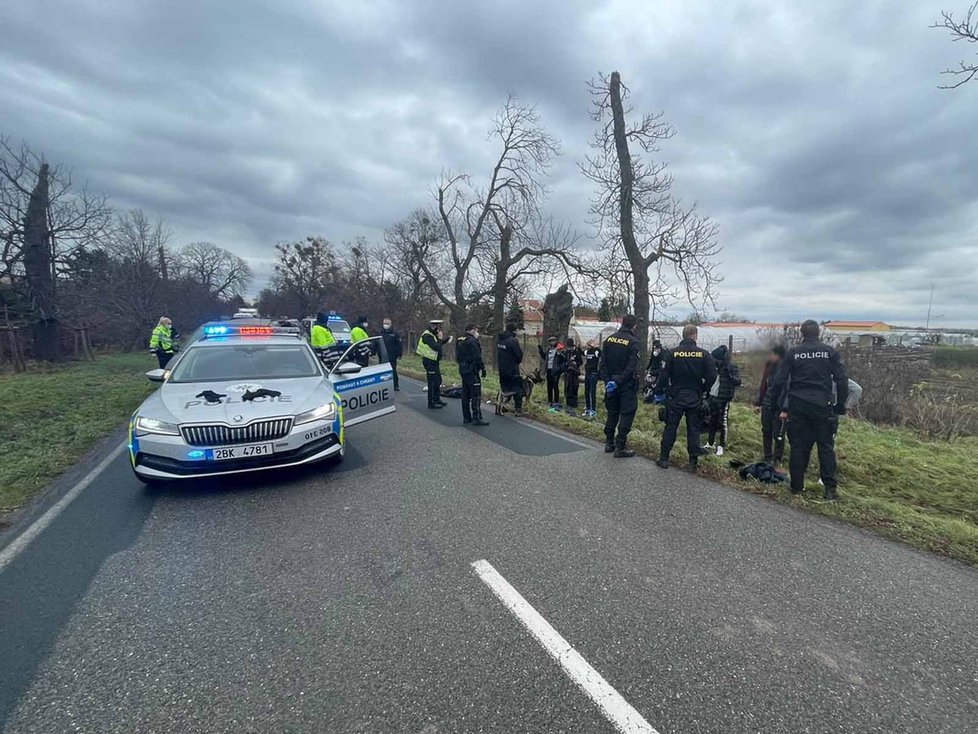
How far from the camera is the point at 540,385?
13305 millimetres

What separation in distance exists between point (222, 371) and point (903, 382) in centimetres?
1466

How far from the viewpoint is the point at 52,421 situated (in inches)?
306

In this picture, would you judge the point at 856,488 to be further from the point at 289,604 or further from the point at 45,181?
the point at 45,181

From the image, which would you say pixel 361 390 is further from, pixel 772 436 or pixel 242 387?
pixel 772 436

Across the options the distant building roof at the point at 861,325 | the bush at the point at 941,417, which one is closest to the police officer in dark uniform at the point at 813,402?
the bush at the point at 941,417

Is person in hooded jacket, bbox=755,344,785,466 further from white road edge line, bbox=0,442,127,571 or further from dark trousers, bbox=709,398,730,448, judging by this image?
white road edge line, bbox=0,442,127,571

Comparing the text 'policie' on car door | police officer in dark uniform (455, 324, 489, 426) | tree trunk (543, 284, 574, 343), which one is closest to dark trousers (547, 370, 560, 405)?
police officer in dark uniform (455, 324, 489, 426)

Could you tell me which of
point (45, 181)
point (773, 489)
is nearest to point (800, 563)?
point (773, 489)

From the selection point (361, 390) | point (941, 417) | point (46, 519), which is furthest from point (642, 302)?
point (46, 519)

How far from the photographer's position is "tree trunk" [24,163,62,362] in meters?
17.2

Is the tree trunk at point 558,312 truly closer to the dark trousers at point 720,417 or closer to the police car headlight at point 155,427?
the dark trousers at point 720,417

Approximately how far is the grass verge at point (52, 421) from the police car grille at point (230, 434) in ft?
6.00

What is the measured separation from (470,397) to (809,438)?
4938mm

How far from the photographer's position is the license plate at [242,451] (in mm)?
4207
